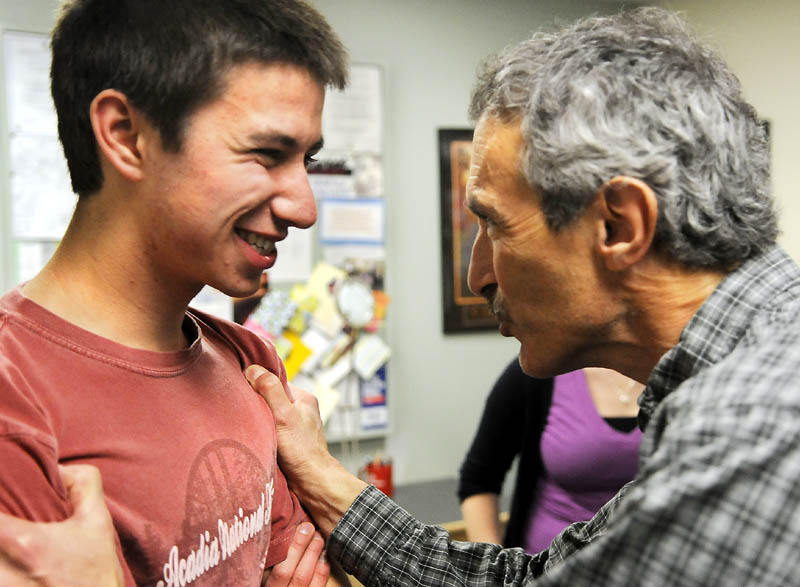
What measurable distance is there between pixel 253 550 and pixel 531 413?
35.7 inches

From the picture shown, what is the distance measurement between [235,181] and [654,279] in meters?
0.59

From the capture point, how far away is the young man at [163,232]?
35.2 inches

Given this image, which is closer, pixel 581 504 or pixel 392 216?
pixel 581 504

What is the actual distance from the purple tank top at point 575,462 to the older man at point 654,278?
0.39 meters

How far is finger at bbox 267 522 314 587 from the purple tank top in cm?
64

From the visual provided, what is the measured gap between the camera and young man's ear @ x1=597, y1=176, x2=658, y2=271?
0.99 metres

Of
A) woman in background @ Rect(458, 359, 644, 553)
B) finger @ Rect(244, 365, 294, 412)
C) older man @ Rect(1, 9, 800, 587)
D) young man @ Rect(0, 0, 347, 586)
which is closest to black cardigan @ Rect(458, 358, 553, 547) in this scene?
woman in background @ Rect(458, 359, 644, 553)

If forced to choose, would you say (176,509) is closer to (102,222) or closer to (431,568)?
(102,222)

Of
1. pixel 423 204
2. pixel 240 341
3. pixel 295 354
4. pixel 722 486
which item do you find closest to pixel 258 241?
pixel 240 341

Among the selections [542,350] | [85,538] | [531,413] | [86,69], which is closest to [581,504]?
[531,413]

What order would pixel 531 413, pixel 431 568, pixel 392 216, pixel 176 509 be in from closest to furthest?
pixel 176 509
pixel 431 568
pixel 531 413
pixel 392 216

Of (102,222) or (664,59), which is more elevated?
(664,59)

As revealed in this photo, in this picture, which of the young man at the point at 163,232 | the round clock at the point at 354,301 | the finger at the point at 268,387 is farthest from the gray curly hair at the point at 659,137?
the round clock at the point at 354,301

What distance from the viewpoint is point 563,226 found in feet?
3.49
